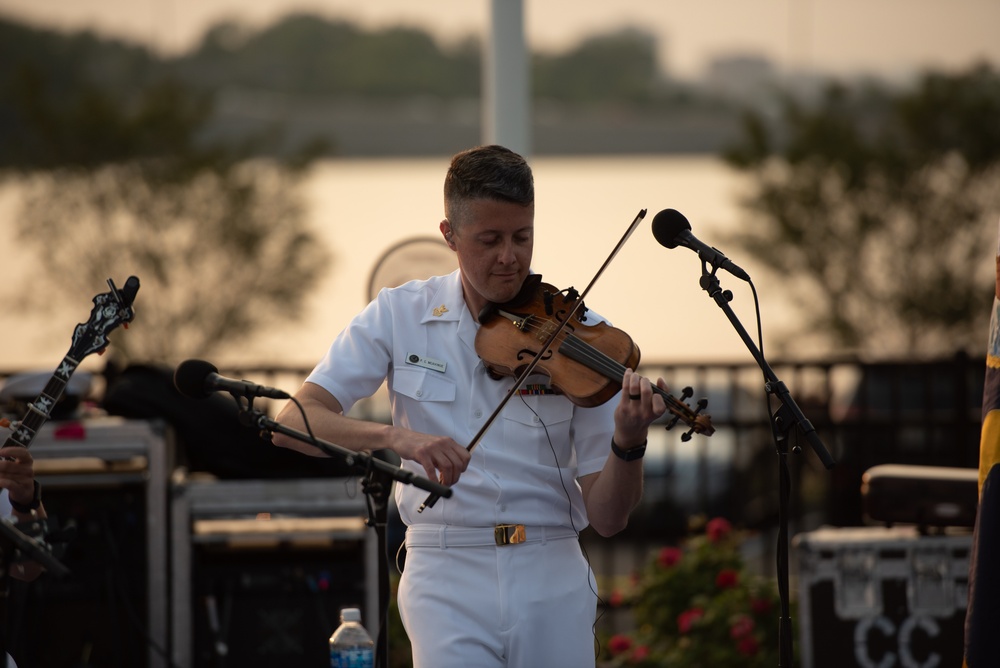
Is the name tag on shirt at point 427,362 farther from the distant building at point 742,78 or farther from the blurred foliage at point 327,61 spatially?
the distant building at point 742,78

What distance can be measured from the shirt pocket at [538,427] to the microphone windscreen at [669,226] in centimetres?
49

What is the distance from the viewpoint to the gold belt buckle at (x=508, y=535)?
2.81m

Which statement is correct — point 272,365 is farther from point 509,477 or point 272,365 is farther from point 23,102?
point 23,102

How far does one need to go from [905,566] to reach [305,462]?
2.22 meters

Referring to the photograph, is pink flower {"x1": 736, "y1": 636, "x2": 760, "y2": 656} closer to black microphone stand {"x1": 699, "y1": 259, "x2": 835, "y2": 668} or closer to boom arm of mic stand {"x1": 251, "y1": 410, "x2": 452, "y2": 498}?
black microphone stand {"x1": 699, "y1": 259, "x2": 835, "y2": 668}

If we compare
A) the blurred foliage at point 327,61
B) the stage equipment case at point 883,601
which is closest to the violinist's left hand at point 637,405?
the stage equipment case at point 883,601

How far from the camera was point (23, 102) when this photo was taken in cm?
903

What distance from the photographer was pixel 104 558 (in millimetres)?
4738

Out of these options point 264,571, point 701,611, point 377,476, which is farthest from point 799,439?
point 377,476

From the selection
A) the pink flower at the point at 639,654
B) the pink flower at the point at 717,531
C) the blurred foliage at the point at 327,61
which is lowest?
the pink flower at the point at 639,654

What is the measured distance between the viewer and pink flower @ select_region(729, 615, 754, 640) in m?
5.07

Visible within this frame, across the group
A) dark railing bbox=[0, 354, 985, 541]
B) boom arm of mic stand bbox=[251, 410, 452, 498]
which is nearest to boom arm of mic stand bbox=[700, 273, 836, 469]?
boom arm of mic stand bbox=[251, 410, 452, 498]

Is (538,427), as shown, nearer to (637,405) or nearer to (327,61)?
(637,405)

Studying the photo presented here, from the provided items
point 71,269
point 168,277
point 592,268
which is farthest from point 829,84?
point 71,269
